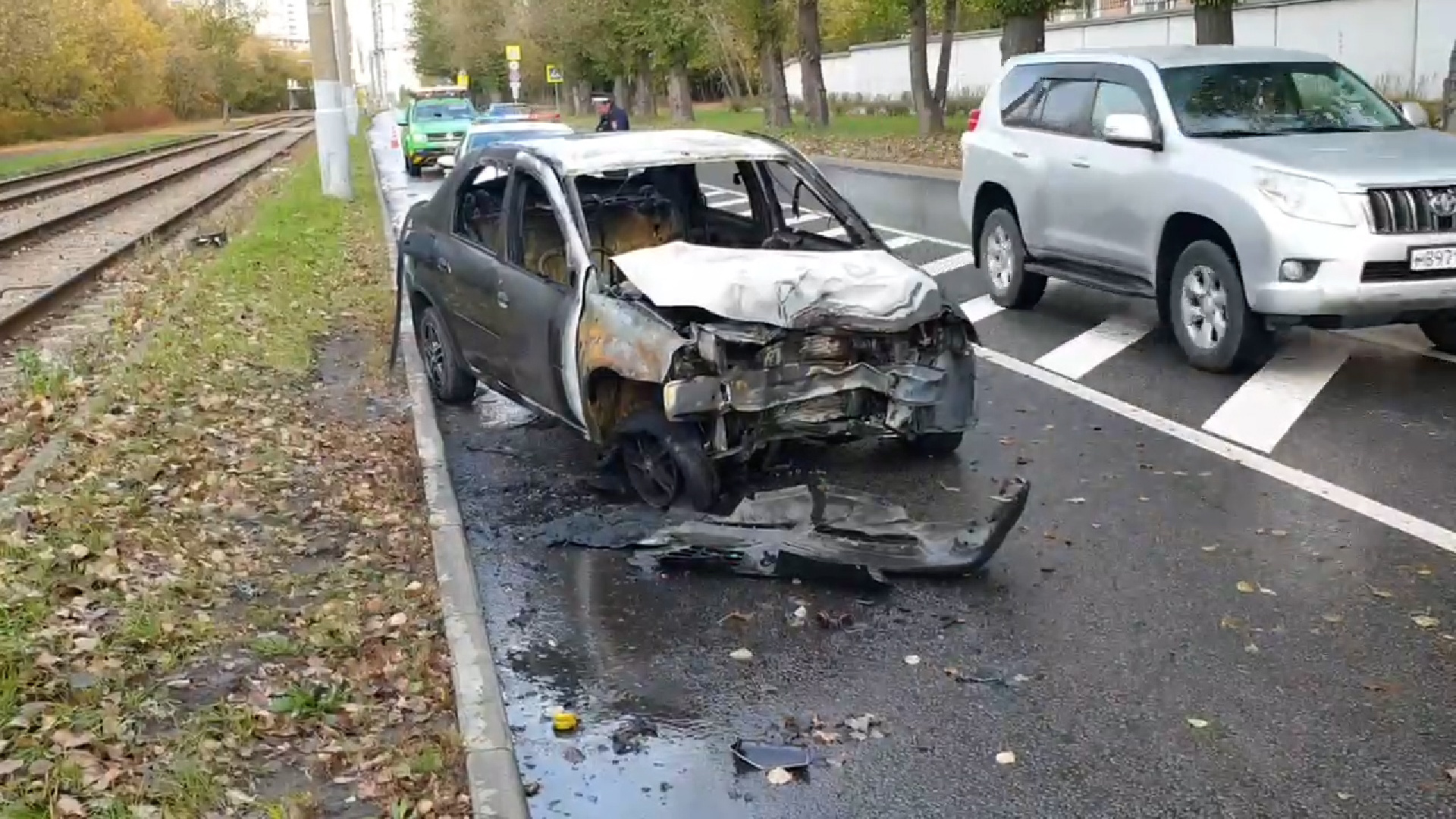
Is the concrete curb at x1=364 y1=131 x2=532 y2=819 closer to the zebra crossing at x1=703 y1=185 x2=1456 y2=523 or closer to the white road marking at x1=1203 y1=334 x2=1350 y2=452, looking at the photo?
the zebra crossing at x1=703 y1=185 x2=1456 y2=523

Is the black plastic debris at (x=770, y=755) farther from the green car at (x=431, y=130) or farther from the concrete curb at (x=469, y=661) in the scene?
the green car at (x=431, y=130)

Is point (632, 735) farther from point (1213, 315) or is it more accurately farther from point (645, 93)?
point (645, 93)

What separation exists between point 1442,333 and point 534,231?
585 centimetres

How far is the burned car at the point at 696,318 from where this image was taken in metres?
6.65

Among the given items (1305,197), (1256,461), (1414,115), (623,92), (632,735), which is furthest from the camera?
(623,92)

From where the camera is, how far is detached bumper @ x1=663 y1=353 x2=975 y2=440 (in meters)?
6.47

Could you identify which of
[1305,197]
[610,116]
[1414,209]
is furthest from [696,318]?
[610,116]

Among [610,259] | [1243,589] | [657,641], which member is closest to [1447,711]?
[1243,589]

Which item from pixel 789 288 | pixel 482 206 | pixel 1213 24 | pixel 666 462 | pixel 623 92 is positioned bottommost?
pixel 666 462

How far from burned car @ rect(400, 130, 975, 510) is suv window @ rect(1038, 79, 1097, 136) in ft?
9.97

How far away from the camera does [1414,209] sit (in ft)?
27.8

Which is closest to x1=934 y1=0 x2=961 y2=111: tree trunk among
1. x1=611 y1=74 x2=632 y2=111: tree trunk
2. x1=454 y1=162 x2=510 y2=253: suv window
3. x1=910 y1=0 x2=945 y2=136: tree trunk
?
x1=910 y1=0 x2=945 y2=136: tree trunk

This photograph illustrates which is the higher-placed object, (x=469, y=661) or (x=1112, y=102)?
(x=1112, y=102)

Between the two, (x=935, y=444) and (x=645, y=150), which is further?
(x=645, y=150)
